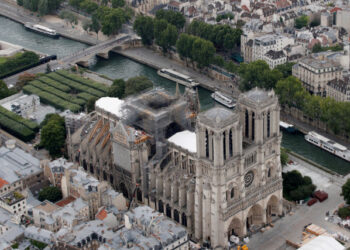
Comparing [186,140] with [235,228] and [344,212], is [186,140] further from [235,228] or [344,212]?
[344,212]

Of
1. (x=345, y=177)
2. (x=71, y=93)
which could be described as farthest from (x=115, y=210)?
(x=71, y=93)

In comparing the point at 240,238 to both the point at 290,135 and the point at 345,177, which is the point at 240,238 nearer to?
the point at 345,177

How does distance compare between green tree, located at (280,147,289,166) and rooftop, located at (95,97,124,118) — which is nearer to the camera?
rooftop, located at (95,97,124,118)

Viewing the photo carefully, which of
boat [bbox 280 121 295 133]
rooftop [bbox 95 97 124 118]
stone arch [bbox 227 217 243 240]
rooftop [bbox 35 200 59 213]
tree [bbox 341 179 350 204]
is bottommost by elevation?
stone arch [bbox 227 217 243 240]

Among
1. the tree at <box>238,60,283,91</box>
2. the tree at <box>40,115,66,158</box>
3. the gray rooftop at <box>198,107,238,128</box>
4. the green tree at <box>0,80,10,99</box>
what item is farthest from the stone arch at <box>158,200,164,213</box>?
the green tree at <box>0,80,10,99</box>

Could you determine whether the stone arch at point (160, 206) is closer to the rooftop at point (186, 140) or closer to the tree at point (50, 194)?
the rooftop at point (186, 140)

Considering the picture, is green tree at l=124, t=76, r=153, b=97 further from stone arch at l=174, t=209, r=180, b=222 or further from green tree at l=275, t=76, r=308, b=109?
stone arch at l=174, t=209, r=180, b=222

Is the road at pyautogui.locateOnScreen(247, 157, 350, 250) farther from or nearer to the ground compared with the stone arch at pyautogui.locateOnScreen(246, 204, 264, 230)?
nearer to the ground
